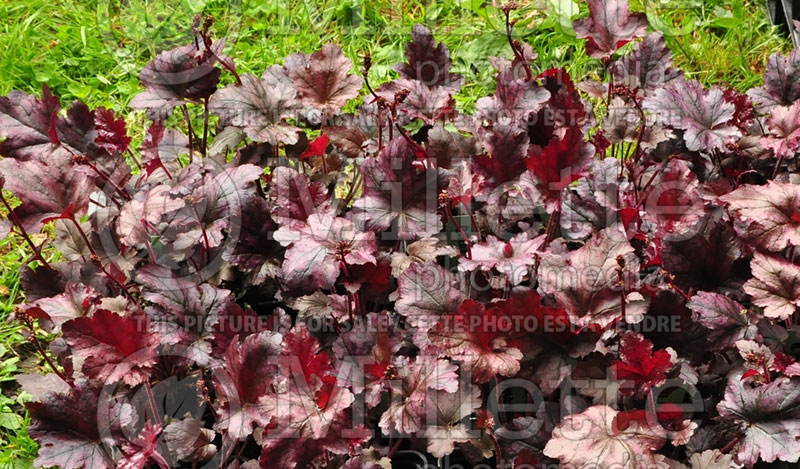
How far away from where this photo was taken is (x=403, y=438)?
5.71ft

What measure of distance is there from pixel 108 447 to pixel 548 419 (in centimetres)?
85

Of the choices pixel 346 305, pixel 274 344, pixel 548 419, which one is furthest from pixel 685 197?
pixel 274 344

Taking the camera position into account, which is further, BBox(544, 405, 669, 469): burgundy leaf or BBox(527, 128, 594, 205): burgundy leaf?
BBox(527, 128, 594, 205): burgundy leaf

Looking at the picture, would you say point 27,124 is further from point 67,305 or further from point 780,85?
point 780,85

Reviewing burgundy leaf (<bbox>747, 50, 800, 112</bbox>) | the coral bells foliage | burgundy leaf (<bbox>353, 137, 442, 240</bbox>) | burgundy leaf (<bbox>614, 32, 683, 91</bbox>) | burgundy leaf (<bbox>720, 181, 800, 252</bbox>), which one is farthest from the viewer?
burgundy leaf (<bbox>614, 32, 683, 91</bbox>)

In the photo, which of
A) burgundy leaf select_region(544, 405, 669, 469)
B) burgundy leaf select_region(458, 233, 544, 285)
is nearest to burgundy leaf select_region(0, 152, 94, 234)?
burgundy leaf select_region(458, 233, 544, 285)

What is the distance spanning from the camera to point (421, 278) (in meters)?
1.68

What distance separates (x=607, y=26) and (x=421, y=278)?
96 cm

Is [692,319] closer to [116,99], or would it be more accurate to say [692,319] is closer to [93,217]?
[93,217]

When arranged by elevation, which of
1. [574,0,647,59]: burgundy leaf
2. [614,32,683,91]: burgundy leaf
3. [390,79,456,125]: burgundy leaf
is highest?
[574,0,647,59]: burgundy leaf

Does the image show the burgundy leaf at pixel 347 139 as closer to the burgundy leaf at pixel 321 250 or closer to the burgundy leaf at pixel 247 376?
the burgundy leaf at pixel 321 250

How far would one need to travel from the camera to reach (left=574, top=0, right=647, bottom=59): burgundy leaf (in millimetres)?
2213

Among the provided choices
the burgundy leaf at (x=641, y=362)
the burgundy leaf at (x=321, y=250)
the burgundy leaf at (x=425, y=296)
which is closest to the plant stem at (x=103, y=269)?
the burgundy leaf at (x=321, y=250)

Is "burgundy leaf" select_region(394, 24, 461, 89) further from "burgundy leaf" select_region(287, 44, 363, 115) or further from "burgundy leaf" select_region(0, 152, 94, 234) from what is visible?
"burgundy leaf" select_region(0, 152, 94, 234)
